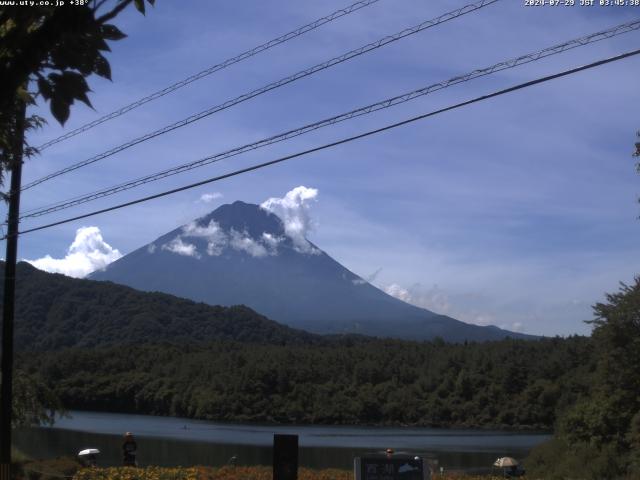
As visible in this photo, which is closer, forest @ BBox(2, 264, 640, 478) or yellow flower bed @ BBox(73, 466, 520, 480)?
yellow flower bed @ BBox(73, 466, 520, 480)

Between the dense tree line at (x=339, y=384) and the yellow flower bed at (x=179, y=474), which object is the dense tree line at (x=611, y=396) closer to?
the yellow flower bed at (x=179, y=474)

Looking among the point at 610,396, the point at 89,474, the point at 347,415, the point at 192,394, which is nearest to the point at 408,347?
the point at 347,415

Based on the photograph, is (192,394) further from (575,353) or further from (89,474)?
(89,474)

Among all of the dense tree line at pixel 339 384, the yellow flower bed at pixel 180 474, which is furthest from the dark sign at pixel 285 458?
the dense tree line at pixel 339 384

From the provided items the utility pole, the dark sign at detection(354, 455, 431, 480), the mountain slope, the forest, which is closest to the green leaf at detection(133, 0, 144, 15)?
the dark sign at detection(354, 455, 431, 480)

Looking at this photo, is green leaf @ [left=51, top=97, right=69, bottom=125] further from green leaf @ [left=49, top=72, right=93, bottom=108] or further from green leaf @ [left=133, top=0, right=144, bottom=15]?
green leaf @ [left=133, top=0, right=144, bottom=15]

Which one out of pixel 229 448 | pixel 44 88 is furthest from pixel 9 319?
pixel 229 448

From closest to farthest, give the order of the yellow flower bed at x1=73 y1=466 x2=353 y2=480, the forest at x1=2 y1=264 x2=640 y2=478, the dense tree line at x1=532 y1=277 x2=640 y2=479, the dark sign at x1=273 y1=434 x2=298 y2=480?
the dark sign at x1=273 y1=434 x2=298 y2=480 → the yellow flower bed at x1=73 y1=466 x2=353 y2=480 → the dense tree line at x1=532 y1=277 x2=640 y2=479 → the forest at x1=2 y1=264 x2=640 y2=478
